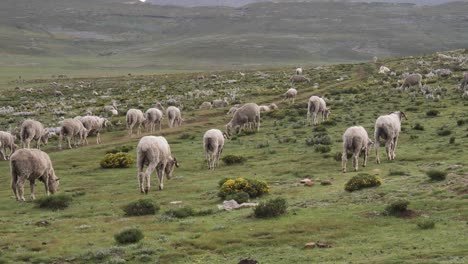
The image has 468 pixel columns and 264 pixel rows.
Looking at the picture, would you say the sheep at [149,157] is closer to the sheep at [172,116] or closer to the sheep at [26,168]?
the sheep at [26,168]

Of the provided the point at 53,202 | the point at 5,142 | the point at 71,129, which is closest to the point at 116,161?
the point at 5,142

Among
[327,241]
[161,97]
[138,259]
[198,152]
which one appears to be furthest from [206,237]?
[161,97]

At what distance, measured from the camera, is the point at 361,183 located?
880 inches

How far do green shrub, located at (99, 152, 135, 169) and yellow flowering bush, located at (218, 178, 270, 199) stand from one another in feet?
36.9

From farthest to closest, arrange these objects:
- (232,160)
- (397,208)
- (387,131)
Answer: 1. (232,160)
2. (387,131)
3. (397,208)

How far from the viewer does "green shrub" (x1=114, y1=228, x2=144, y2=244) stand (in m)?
17.4

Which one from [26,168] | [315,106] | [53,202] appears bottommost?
[53,202]

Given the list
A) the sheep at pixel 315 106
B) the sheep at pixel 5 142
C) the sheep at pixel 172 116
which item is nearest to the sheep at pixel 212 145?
the sheep at pixel 5 142

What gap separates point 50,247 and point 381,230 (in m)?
10.1

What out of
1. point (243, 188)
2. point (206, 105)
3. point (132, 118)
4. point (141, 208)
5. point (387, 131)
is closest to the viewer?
point (141, 208)

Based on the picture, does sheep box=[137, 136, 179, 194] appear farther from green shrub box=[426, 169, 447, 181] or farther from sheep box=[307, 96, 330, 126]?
sheep box=[307, 96, 330, 126]

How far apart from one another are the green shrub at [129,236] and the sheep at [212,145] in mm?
13078

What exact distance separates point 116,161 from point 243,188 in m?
12.5

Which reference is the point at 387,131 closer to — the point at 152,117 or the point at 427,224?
the point at 427,224
